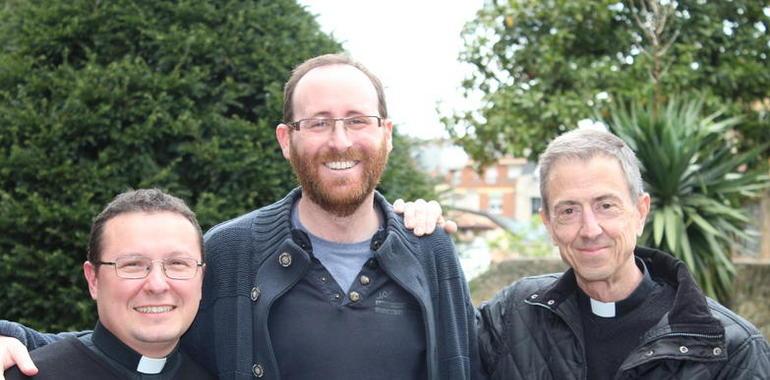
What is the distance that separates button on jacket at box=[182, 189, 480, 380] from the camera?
3.09 metres

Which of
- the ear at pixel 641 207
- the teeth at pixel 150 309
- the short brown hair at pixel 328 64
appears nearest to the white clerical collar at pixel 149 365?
the teeth at pixel 150 309

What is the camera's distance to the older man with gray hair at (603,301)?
2953 millimetres

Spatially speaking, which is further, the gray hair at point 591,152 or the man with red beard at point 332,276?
the gray hair at point 591,152

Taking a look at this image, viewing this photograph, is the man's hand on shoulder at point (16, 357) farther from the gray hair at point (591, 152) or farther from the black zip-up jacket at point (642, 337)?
the gray hair at point (591, 152)

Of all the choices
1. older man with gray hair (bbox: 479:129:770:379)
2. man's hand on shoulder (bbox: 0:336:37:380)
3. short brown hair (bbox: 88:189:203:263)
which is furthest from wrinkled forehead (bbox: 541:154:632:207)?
man's hand on shoulder (bbox: 0:336:37:380)

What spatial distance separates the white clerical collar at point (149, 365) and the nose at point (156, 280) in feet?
0.90

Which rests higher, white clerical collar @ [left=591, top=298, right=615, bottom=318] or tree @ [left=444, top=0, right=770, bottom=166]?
tree @ [left=444, top=0, right=770, bottom=166]

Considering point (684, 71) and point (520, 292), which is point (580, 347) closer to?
point (520, 292)

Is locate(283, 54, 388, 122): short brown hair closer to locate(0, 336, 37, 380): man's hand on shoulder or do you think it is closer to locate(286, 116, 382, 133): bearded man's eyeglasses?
locate(286, 116, 382, 133): bearded man's eyeglasses

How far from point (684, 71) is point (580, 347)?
989cm

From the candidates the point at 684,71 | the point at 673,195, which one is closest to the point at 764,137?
the point at 684,71

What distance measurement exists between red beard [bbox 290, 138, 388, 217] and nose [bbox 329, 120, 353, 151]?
2 cm

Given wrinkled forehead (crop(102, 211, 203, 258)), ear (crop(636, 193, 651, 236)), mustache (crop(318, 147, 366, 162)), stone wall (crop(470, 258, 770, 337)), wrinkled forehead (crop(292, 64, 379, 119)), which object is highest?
wrinkled forehead (crop(292, 64, 379, 119))

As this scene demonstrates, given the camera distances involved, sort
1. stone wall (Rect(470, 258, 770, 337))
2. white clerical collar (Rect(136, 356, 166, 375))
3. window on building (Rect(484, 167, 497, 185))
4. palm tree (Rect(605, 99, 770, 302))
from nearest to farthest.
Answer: white clerical collar (Rect(136, 356, 166, 375)), palm tree (Rect(605, 99, 770, 302)), stone wall (Rect(470, 258, 770, 337)), window on building (Rect(484, 167, 497, 185))
